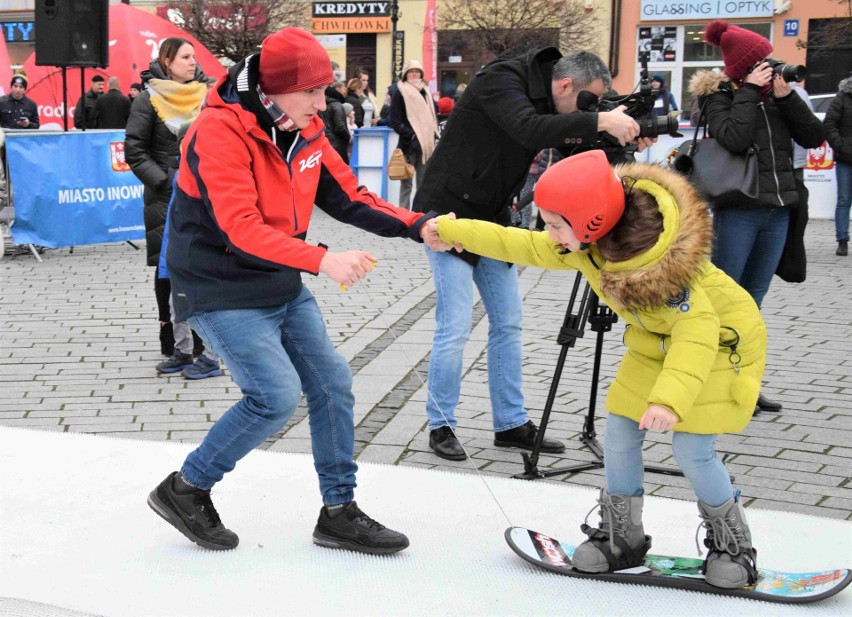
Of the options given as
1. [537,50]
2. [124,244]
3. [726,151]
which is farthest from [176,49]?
[124,244]

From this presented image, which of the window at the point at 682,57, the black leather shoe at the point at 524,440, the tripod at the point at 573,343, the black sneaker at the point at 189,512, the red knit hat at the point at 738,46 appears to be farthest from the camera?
the window at the point at 682,57

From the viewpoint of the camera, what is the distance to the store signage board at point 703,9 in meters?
29.0

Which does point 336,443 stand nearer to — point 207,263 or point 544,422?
point 207,263

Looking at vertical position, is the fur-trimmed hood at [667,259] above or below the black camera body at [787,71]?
below

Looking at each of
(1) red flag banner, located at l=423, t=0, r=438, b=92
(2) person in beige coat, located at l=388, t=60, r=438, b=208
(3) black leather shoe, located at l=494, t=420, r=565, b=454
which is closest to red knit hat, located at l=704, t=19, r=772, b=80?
(3) black leather shoe, located at l=494, t=420, r=565, b=454

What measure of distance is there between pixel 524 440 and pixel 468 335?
0.58 m

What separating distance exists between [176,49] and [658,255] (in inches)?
173

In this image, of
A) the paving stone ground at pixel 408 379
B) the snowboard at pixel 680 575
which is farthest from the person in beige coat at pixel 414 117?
the snowboard at pixel 680 575

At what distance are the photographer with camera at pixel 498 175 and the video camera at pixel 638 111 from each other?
48 millimetres

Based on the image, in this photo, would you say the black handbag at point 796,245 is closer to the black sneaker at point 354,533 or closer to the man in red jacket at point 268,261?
the man in red jacket at point 268,261

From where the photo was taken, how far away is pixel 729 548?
134 inches

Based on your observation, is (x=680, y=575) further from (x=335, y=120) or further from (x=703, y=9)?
(x=703, y=9)

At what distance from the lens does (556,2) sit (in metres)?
27.2

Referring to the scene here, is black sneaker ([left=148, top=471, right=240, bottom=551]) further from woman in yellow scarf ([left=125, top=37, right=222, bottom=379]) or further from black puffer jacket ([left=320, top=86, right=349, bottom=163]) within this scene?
black puffer jacket ([left=320, top=86, right=349, bottom=163])
